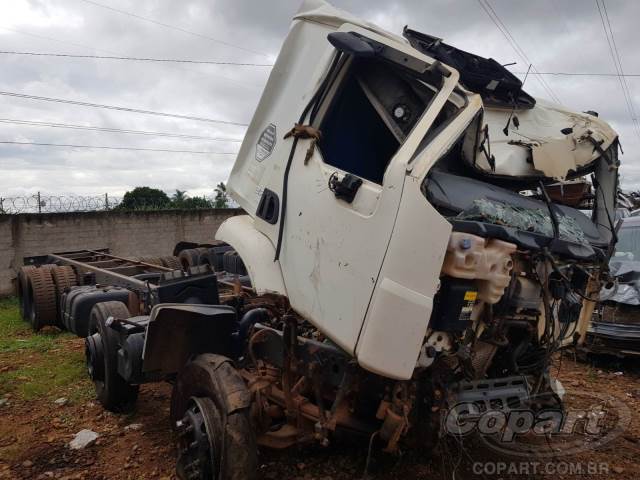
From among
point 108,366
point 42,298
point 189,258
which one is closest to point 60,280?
point 42,298

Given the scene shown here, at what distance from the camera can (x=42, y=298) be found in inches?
306

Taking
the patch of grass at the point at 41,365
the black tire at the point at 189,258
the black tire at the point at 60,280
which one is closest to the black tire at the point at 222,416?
the patch of grass at the point at 41,365

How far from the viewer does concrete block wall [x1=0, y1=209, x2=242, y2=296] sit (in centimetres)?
1147

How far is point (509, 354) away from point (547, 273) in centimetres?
66

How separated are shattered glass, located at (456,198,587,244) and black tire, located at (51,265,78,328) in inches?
275

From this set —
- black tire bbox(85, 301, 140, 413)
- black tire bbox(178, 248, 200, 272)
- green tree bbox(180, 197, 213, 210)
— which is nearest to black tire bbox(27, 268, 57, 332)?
black tire bbox(178, 248, 200, 272)

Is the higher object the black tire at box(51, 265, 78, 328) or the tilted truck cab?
the tilted truck cab

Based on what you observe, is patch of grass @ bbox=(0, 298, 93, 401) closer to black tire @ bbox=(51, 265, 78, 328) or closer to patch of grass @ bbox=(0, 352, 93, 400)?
patch of grass @ bbox=(0, 352, 93, 400)

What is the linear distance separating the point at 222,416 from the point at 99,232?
37.4 feet

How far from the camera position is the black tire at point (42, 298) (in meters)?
7.79

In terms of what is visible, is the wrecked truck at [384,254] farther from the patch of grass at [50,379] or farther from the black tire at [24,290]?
the black tire at [24,290]

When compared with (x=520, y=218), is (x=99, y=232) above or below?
below

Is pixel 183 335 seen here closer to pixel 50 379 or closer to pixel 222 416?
pixel 222 416

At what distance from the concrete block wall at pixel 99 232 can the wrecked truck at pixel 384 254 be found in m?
9.34
